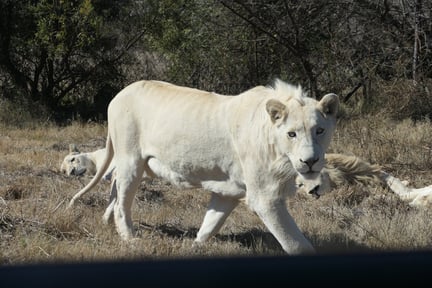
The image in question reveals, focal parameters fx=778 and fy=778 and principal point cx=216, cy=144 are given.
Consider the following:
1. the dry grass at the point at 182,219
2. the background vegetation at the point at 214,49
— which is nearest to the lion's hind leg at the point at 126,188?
the dry grass at the point at 182,219

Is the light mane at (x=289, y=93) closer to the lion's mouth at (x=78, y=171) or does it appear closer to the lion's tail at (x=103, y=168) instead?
the lion's tail at (x=103, y=168)

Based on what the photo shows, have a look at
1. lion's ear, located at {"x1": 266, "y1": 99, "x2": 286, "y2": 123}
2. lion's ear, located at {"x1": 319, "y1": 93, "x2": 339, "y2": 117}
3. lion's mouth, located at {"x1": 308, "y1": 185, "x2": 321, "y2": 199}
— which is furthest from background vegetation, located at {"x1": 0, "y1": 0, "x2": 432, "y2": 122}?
lion's ear, located at {"x1": 266, "y1": 99, "x2": 286, "y2": 123}

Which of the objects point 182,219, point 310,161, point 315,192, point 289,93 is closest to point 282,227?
point 310,161

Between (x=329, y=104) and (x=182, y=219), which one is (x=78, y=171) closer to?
(x=182, y=219)

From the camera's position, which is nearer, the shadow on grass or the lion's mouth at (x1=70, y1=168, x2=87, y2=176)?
the shadow on grass

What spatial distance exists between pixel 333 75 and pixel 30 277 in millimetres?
13864

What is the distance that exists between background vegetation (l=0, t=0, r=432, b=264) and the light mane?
157cm

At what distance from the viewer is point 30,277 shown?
79.8 inches

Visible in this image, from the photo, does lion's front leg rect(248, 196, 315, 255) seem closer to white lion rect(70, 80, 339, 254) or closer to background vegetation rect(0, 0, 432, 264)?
white lion rect(70, 80, 339, 254)

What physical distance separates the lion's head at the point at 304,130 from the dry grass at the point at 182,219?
116cm

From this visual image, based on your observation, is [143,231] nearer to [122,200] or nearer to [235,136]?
[122,200]

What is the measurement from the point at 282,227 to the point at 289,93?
102 cm

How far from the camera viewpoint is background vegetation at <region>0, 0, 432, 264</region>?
26.3 feet

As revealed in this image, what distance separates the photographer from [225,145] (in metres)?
6.08
